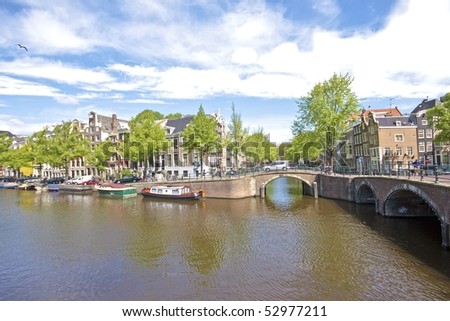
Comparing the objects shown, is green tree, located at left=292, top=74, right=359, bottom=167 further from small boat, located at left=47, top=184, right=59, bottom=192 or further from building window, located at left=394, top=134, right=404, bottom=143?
small boat, located at left=47, top=184, right=59, bottom=192

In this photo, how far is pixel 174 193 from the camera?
134 feet

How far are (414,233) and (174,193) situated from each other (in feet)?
91.1

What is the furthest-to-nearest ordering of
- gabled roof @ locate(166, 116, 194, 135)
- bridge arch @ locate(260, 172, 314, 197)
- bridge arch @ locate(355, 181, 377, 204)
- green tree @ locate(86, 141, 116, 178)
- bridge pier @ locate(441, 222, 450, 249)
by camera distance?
green tree @ locate(86, 141, 116, 178), gabled roof @ locate(166, 116, 194, 135), bridge arch @ locate(260, 172, 314, 197), bridge arch @ locate(355, 181, 377, 204), bridge pier @ locate(441, 222, 450, 249)

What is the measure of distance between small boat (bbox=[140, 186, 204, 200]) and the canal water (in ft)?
30.4

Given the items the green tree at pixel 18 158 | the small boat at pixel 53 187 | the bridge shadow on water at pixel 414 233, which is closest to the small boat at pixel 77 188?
the small boat at pixel 53 187

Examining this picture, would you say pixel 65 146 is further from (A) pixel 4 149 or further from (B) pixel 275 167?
(B) pixel 275 167

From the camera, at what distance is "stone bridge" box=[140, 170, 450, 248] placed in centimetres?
1795

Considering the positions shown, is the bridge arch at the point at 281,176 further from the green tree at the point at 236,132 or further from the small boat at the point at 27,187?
the small boat at the point at 27,187

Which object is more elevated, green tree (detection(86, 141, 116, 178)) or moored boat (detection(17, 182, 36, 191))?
green tree (detection(86, 141, 116, 178))

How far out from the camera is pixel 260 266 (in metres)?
16.1

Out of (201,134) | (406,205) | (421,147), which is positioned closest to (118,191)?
(201,134)

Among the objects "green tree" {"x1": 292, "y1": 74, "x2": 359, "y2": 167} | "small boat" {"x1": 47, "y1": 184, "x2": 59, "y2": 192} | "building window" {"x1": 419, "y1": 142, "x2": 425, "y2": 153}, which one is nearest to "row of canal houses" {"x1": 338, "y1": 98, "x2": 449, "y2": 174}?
"building window" {"x1": 419, "y1": 142, "x2": 425, "y2": 153}
